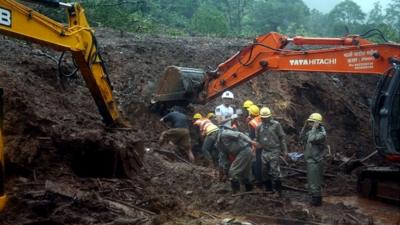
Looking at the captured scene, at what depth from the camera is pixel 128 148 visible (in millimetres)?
10211

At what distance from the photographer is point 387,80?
30.0 ft

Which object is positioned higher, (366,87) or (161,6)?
(161,6)

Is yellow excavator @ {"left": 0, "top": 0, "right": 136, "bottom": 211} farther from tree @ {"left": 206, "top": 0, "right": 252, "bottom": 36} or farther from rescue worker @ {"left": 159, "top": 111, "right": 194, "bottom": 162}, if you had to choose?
tree @ {"left": 206, "top": 0, "right": 252, "bottom": 36}

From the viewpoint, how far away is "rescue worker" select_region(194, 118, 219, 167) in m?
12.5

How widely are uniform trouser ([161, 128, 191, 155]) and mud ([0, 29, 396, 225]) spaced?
30 cm

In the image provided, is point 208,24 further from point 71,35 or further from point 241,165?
point 71,35

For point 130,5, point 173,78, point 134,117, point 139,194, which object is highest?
point 130,5

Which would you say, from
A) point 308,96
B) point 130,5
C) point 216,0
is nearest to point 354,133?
point 308,96

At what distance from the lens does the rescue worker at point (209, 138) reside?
492 inches

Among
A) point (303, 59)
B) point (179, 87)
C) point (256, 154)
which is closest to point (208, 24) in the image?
point (179, 87)

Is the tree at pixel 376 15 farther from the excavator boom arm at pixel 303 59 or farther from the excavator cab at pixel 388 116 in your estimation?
the excavator cab at pixel 388 116

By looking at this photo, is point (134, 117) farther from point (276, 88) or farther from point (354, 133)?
point (354, 133)

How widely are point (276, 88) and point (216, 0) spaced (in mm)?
20956

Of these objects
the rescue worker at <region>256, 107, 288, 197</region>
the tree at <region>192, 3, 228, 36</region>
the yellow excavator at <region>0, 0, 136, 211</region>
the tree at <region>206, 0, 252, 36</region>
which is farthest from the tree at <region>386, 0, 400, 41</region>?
the yellow excavator at <region>0, 0, 136, 211</region>
